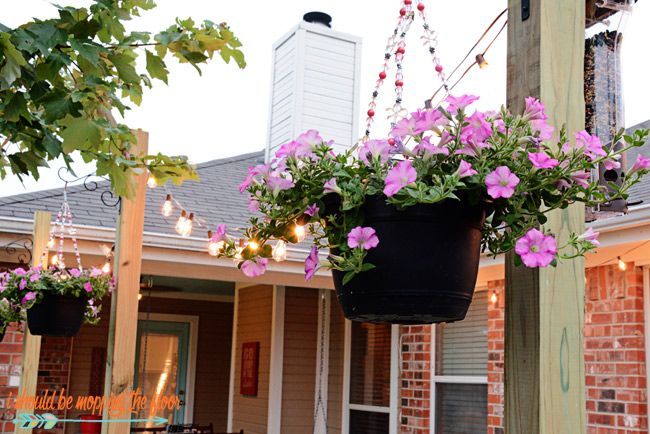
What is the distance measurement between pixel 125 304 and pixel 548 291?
2.65 m

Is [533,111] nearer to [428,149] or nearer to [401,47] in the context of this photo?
[428,149]

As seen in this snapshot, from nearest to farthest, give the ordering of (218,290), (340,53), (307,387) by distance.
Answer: (307,387) → (340,53) → (218,290)

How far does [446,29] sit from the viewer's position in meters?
13.0

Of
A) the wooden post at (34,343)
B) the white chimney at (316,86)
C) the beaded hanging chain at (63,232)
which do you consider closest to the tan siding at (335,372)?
the white chimney at (316,86)

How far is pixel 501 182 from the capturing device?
1.42 metres

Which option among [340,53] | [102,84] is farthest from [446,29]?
[102,84]

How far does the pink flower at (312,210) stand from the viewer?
1.58m

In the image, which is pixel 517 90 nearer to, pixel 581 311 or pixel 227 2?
pixel 581 311

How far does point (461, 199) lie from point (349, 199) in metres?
0.21

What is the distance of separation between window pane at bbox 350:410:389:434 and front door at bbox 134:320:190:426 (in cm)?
398

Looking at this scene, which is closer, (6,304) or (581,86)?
(581,86)

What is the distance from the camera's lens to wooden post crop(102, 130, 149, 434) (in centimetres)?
369

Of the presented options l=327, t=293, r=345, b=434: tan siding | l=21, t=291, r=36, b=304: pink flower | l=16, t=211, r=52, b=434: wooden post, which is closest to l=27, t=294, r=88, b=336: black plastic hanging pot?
l=21, t=291, r=36, b=304: pink flower

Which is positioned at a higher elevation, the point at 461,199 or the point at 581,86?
the point at 581,86
